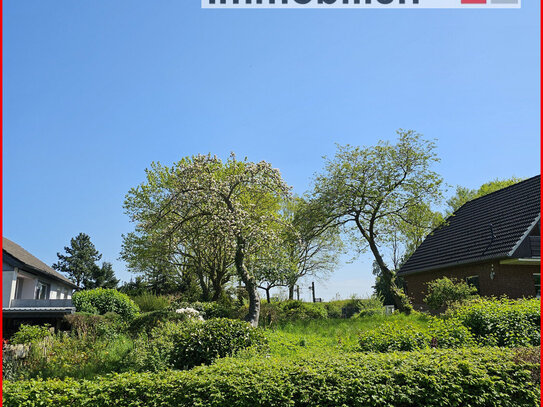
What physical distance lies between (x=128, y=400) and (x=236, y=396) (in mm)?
1714

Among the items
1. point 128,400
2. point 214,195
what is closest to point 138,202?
point 214,195

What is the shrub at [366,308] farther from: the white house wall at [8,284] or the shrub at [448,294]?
the white house wall at [8,284]

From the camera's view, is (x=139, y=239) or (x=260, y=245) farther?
(x=139, y=239)

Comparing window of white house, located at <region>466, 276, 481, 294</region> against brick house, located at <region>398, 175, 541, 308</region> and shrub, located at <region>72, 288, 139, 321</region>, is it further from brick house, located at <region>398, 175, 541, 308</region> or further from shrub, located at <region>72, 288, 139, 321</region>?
shrub, located at <region>72, 288, 139, 321</region>

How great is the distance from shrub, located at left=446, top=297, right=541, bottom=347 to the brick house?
787 cm

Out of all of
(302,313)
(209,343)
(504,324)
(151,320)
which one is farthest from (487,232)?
(209,343)

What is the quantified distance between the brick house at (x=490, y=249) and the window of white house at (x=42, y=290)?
25.8 m

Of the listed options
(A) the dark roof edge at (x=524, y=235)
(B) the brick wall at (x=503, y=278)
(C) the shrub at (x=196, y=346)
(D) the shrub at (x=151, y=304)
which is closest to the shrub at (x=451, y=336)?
(C) the shrub at (x=196, y=346)

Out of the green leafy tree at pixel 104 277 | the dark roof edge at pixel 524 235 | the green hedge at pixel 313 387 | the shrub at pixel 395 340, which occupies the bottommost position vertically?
the green hedge at pixel 313 387

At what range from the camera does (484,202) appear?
25922 mm

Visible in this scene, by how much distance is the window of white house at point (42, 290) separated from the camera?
32.5 metres

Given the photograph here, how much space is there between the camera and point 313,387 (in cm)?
679

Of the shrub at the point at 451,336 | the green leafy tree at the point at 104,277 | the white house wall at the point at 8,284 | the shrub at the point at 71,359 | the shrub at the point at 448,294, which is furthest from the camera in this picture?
the green leafy tree at the point at 104,277

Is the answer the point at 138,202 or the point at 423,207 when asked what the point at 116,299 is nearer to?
the point at 138,202
